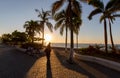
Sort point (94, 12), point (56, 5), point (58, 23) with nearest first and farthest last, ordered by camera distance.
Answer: point (56, 5) → point (94, 12) → point (58, 23)

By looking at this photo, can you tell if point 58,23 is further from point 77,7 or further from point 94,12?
point 77,7

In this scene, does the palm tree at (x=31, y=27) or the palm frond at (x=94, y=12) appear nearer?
the palm frond at (x=94, y=12)

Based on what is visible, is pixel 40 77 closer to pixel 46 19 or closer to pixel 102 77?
pixel 102 77

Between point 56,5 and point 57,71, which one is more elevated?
point 56,5

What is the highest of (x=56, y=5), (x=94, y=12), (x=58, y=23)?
(x=58, y=23)

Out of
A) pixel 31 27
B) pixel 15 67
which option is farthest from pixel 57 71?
pixel 31 27

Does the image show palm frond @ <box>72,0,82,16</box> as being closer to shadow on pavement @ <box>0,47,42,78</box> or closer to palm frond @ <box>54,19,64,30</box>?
shadow on pavement @ <box>0,47,42,78</box>

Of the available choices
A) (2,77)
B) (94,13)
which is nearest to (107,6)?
(94,13)

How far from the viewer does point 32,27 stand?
65812 mm

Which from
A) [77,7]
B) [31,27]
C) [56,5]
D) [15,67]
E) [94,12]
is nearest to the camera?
[15,67]

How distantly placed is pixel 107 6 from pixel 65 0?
7.93 m

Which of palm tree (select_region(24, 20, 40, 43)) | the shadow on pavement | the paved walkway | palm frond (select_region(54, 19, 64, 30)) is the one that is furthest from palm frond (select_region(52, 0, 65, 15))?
palm tree (select_region(24, 20, 40, 43))

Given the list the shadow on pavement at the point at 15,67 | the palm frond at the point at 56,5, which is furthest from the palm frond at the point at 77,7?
the shadow on pavement at the point at 15,67

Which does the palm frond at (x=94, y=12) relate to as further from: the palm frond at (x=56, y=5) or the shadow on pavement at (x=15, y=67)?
the shadow on pavement at (x=15, y=67)
